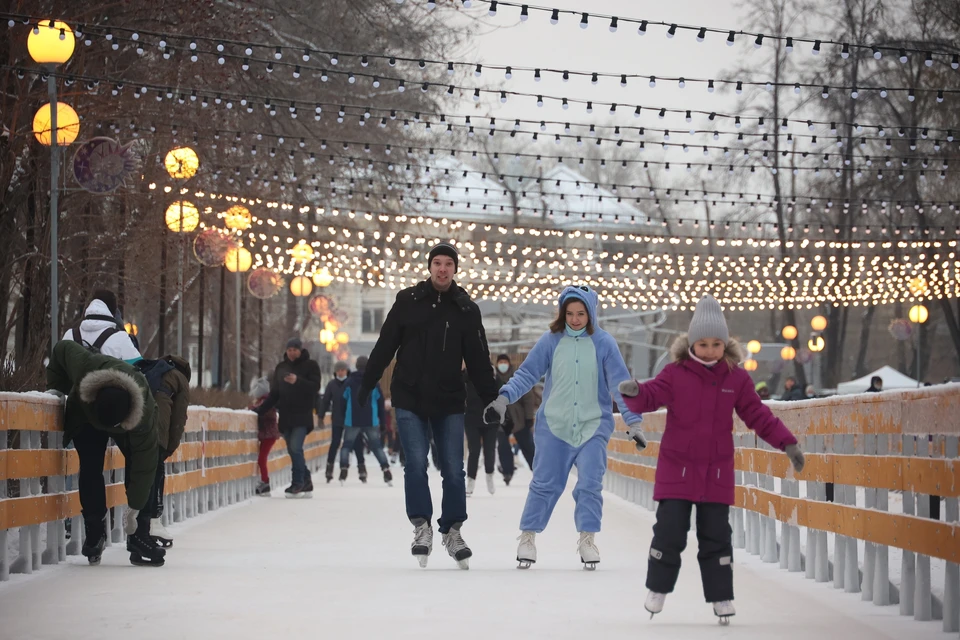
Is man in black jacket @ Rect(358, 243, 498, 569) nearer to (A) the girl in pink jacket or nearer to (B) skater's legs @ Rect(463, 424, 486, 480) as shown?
(A) the girl in pink jacket

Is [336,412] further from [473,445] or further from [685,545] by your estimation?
[685,545]

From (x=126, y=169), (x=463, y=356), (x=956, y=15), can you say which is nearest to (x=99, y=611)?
(x=463, y=356)

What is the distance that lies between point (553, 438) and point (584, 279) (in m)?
36.9

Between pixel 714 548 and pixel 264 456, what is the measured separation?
13613 mm

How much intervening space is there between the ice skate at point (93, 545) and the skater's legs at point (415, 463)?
6.18 feet

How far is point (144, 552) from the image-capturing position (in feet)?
34.0

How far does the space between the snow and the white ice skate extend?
0.27 feet

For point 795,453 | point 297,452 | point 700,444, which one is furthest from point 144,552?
point 297,452

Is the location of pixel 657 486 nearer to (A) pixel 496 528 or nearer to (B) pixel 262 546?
(B) pixel 262 546

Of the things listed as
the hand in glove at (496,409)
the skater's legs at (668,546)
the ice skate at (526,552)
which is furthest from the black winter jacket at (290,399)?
the skater's legs at (668,546)

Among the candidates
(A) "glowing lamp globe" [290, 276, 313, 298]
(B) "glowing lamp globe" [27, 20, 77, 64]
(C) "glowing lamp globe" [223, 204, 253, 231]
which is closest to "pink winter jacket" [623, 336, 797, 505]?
(B) "glowing lamp globe" [27, 20, 77, 64]

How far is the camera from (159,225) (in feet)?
82.8

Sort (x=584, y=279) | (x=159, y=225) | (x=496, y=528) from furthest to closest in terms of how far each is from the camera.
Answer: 1. (x=584, y=279)
2. (x=159, y=225)
3. (x=496, y=528)

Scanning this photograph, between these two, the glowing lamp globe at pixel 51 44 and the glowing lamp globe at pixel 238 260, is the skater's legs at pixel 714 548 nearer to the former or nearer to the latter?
the glowing lamp globe at pixel 51 44
